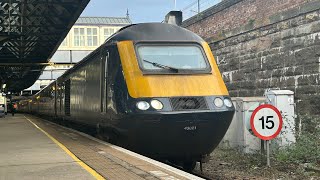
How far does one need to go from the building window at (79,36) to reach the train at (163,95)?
222 feet

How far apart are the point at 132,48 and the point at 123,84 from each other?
2.54 feet

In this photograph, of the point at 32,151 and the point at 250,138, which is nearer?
the point at 32,151

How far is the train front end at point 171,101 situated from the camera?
788 cm

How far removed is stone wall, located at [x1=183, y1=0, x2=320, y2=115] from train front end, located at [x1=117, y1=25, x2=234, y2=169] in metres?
5.54

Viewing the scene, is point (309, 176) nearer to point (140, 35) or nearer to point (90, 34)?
point (140, 35)

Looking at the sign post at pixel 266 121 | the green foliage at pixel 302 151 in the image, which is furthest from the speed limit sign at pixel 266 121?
the green foliage at pixel 302 151

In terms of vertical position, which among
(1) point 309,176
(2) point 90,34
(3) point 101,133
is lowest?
(1) point 309,176

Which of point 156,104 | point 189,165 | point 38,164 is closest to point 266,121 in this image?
point 189,165

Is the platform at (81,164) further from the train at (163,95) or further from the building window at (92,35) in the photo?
the building window at (92,35)

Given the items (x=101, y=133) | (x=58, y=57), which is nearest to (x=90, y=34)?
(x=58, y=57)

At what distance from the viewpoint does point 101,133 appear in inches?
399

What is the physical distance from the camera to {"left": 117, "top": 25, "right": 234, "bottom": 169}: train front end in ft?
25.8

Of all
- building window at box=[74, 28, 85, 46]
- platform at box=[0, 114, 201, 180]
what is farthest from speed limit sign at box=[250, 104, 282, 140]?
building window at box=[74, 28, 85, 46]

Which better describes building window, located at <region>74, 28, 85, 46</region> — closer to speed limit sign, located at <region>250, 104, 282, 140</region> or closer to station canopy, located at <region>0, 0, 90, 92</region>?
station canopy, located at <region>0, 0, 90, 92</region>
